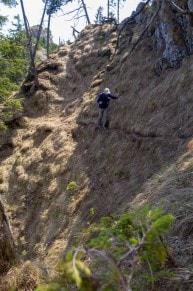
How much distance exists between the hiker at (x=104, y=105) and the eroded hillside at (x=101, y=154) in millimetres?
487

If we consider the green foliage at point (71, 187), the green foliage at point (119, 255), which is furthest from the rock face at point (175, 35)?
the green foliage at point (119, 255)

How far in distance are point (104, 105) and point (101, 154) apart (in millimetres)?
2595

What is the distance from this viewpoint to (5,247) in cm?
634

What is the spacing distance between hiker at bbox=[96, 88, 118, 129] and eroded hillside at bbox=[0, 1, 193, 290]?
49 cm

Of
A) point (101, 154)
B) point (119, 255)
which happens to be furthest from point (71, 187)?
point (119, 255)

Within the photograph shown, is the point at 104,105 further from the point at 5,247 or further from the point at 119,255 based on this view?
the point at 119,255

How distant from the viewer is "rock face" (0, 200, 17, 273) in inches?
245

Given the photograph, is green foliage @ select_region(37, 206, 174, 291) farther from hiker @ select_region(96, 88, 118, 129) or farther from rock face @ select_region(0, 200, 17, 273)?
hiker @ select_region(96, 88, 118, 129)

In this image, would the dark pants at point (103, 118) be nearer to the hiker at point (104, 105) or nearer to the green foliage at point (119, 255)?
the hiker at point (104, 105)

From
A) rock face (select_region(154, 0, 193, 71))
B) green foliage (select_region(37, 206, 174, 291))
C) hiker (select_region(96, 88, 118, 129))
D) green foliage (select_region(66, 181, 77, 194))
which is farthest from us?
hiker (select_region(96, 88, 118, 129))

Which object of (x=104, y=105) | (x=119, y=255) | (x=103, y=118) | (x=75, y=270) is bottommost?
(x=119, y=255)

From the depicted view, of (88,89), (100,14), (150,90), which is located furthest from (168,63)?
(100,14)

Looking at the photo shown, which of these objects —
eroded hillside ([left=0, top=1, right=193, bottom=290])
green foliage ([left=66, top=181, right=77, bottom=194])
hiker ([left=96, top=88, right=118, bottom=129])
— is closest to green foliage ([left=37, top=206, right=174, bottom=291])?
eroded hillside ([left=0, top=1, right=193, bottom=290])

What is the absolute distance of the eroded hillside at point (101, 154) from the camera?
977 cm
